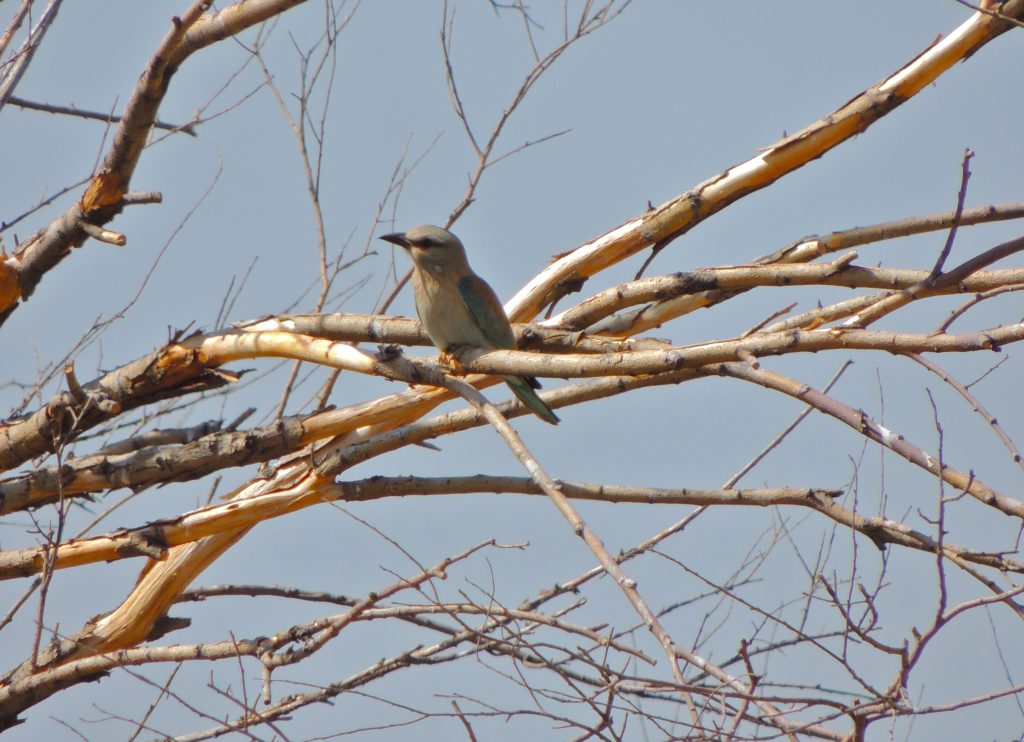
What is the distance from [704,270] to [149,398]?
2.36 metres

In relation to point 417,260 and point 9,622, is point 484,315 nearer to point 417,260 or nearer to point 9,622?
point 417,260

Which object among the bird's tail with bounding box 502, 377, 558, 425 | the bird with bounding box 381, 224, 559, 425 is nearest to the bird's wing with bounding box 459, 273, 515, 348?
the bird with bounding box 381, 224, 559, 425

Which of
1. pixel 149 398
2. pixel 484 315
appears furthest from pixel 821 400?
pixel 149 398

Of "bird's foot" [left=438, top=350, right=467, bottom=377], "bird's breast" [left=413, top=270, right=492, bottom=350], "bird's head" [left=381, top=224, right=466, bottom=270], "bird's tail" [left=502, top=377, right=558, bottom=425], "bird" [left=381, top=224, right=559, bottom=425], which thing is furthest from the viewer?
"bird's head" [left=381, top=224, right=466, bottom=270]

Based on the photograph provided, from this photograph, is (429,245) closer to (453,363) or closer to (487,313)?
(487,313)

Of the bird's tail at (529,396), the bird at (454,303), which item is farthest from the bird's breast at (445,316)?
the bird's tail at (529,396)

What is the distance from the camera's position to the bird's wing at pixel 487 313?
187 inches

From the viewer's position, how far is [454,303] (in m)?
4.93

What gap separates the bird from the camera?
4.56 metres

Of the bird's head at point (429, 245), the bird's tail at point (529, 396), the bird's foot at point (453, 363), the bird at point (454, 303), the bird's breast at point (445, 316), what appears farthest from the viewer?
the bird's head at point (429, 245)

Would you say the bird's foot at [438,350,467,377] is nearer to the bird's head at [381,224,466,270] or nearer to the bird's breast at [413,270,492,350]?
the bird's breast at [413,270,492,350]

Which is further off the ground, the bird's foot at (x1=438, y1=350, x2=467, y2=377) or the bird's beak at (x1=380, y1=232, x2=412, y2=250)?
the bird's beak at (x1=380, y1=232, x2=412, y2=250)

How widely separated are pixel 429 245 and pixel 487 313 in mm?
619

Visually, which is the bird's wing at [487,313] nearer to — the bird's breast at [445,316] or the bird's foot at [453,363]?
the bird's breast at [445,316]
